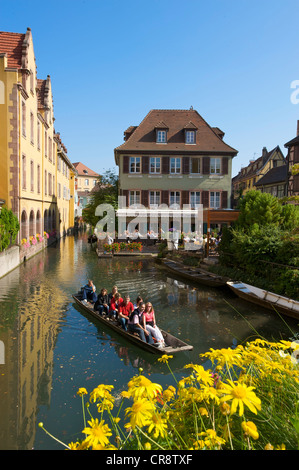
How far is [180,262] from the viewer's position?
23766 millimetres

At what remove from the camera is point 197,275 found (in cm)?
1920

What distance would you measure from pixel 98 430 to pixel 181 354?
23.3 feet

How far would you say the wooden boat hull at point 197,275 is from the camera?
17.7 meters

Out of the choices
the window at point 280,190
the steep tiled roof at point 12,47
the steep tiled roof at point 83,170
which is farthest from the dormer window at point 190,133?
the steep tiled roof at point 83,170

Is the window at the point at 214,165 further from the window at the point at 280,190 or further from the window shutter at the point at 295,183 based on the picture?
the window at the point at 280,190

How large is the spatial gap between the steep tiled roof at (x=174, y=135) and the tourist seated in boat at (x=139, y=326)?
25200 mm

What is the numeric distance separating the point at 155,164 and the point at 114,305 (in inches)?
970

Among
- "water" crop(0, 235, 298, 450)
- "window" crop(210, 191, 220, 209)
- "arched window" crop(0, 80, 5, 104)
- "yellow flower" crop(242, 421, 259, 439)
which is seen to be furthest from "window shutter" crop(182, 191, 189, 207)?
"yellow flower" crop(242, 421, 259, 439)

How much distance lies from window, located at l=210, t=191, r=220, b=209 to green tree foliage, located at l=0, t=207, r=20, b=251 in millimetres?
19857

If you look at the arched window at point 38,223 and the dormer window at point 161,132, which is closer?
the arched window at point 38,223

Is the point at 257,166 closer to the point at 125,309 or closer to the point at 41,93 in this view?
the point at 41,93
